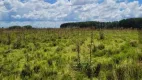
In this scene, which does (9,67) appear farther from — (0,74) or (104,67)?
(104,67)

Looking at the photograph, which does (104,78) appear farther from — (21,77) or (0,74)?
(0,74)

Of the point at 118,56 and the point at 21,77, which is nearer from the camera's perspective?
the point at 21,77

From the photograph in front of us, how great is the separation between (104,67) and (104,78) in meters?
1.10

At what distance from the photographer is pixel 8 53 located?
12.0m

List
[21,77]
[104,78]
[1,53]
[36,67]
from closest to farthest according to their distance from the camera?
[104,78] < [21,77] < [36,67] < [1,53]

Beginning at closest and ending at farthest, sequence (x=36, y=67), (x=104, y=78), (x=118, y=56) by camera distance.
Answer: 1. (x=104, y=78)
2. (x=36, y=67)
3. (x=118, y=56)

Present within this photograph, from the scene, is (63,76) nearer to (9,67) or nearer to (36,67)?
(36,67)

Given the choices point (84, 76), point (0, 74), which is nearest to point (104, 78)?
point (84, 76)

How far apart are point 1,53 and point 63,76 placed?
5505 millimetres

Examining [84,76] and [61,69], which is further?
[61,69]

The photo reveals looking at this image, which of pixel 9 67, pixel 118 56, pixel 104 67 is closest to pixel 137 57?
pixel 118 56

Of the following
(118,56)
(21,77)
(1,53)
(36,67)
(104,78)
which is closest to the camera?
(104,78)

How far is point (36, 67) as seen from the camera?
28.9ft

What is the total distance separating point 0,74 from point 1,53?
4071mm
